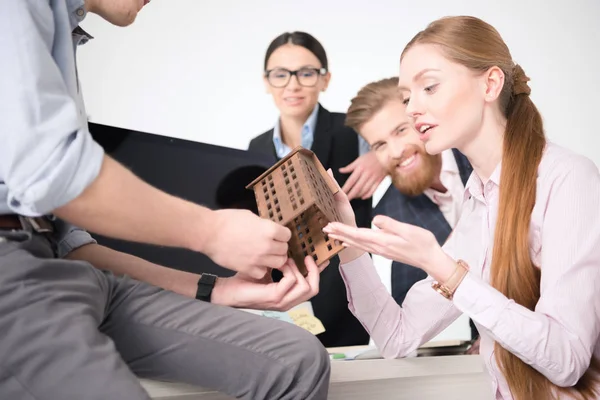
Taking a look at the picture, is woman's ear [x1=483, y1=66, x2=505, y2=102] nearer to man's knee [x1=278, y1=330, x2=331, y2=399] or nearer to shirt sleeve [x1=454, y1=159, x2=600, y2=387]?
shirt sleeve [x1=454, y1=159, x2=600, y2=387]

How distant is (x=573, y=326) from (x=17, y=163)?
1189mm

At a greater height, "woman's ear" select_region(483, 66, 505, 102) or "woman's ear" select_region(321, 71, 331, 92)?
"woman's ear" select_region(483, 66, 505, 102)

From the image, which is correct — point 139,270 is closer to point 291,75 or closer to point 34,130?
point 34,130

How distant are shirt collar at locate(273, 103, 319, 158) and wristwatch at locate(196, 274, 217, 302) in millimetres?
1239

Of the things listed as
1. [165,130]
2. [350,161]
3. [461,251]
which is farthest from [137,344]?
[350,161]

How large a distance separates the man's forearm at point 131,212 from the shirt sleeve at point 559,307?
672 millimetres

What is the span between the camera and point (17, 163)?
82 cm

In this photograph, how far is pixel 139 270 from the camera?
4.23ft

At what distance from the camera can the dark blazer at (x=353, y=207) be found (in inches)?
94.7

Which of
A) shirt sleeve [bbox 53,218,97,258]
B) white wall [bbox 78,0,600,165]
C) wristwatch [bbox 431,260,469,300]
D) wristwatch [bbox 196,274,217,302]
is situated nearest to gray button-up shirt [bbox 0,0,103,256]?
shirt sleeve [bbox 53,218,97,258]

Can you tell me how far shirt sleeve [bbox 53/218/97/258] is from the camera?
1.15m

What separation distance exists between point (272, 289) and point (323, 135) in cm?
140

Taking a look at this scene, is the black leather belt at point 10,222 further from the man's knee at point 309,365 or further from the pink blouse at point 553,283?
the pink blouse at point 553,283

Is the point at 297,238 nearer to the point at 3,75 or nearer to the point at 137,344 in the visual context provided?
the point at 137,344
